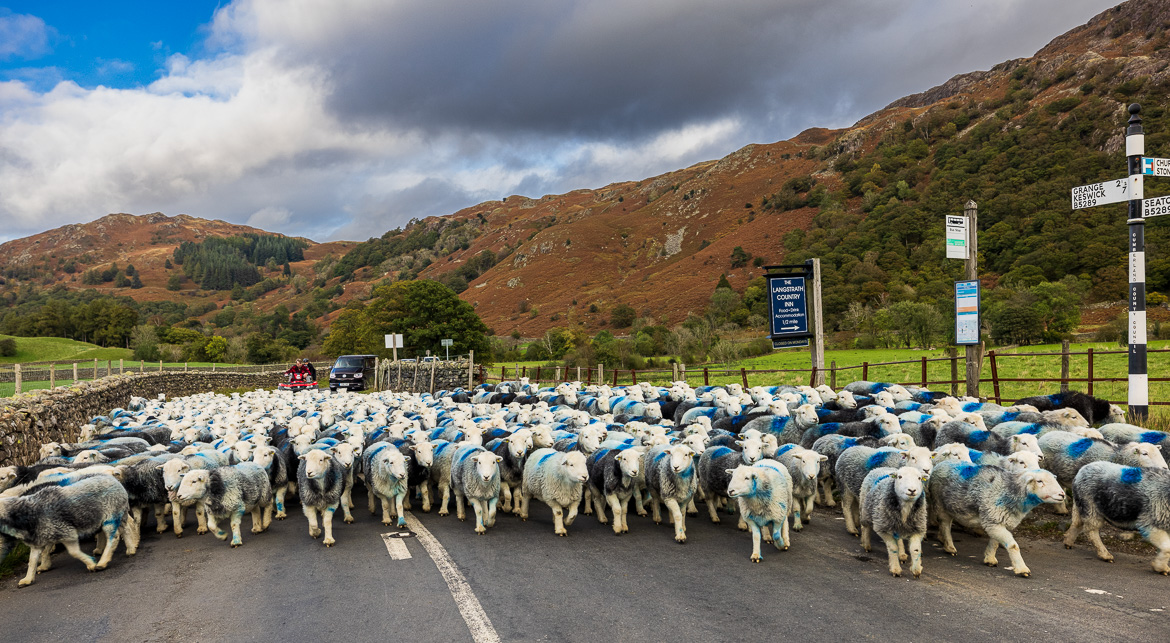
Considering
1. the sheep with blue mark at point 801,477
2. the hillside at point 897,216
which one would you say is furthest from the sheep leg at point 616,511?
the hillside at point 897,216

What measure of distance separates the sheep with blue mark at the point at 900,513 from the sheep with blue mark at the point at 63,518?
780cm

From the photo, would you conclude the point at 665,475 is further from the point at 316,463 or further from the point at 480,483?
the point at 316,463

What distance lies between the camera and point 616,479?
790cm

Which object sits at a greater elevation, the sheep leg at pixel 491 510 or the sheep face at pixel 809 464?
the sheep face at pixel 809 464

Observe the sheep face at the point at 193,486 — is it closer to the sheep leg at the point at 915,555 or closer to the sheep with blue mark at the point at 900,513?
the sheep with blue mark at the point at 900,513

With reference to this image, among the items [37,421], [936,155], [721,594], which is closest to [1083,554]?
[721,594]

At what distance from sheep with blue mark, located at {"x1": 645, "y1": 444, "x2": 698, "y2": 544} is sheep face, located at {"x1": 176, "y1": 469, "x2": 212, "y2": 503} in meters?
5.20

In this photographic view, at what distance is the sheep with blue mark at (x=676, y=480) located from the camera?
7391mm

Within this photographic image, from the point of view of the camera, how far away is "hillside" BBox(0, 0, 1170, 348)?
208 ft

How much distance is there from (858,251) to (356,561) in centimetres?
8649

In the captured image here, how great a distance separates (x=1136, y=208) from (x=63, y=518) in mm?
14451

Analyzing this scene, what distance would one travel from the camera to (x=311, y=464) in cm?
762

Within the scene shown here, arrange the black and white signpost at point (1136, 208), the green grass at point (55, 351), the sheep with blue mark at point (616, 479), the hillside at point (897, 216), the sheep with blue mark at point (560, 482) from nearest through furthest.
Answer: the sheep with blue mark at point (616, 479), the sheep with blue mark at point (560, 482), the black and white signpost at point (1136, 208), the green grass at point (55, 351), the hillside at point (897, 216)

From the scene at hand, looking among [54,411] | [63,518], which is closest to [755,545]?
[63,518]
